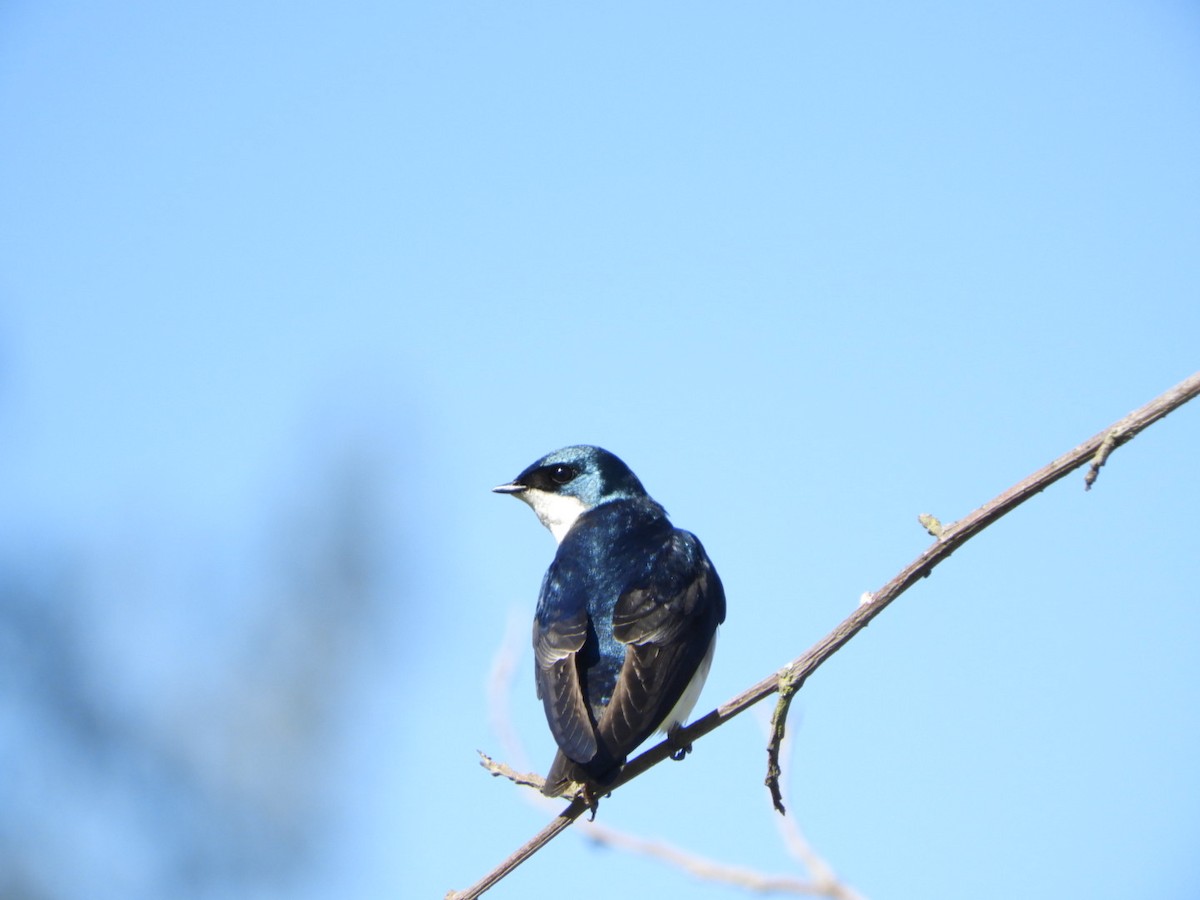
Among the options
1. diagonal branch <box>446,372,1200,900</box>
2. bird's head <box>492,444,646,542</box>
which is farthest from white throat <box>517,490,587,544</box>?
diagonal branch <box>446,372,1200,900</box>

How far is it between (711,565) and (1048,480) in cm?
221

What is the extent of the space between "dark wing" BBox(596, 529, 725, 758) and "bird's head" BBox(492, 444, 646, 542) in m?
0.75

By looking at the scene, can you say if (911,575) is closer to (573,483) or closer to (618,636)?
(618,636)

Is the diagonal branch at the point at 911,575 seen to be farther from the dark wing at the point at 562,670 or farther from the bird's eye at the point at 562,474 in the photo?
the bird's eye at the point at 562,474

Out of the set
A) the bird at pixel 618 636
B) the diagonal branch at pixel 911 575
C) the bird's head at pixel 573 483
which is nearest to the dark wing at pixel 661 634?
the bird at pixel 618 636

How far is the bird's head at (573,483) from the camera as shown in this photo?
531 centimetres

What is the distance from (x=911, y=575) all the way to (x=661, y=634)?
5.11 ft

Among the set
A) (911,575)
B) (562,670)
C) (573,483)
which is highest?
(573,483)

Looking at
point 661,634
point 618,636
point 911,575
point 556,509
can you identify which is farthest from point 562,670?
point 911,575

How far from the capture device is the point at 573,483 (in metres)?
5.36

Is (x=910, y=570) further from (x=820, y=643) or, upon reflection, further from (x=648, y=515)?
(x=648, y=515)

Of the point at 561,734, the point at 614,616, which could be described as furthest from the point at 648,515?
the point at 561,734

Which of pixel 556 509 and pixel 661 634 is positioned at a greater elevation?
pixel 556 509

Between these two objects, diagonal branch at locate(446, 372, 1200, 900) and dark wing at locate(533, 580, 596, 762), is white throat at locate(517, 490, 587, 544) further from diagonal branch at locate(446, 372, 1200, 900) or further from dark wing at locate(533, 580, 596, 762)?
diagonal branch at locate(446, 372, 1200, 900)
